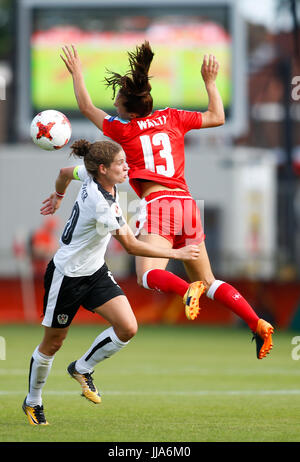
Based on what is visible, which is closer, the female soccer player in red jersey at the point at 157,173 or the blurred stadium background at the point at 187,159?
the female soccer player in red jersey at the point at 157,173

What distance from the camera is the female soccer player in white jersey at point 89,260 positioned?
21.3 feet

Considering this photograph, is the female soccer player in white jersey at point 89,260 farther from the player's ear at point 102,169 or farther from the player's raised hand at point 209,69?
the player's raised hand at point 209,69

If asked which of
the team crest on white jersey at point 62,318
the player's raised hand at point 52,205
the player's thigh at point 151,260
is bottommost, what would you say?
the team crest on white jersey at point 62,318

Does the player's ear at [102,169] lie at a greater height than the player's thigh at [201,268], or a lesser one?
greater

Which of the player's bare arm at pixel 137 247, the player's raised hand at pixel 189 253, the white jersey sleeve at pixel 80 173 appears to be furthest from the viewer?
the white jersey sleeve at pixel 80 173

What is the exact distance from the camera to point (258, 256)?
874 inches

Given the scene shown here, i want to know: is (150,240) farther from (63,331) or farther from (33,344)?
(33,344)

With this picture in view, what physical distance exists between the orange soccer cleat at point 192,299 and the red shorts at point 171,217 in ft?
1.99

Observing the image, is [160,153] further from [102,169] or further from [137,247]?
[137,247]

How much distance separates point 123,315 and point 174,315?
12665mm

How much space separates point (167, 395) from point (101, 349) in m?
1.77

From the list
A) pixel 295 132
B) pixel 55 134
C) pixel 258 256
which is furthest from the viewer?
pixel 295 132

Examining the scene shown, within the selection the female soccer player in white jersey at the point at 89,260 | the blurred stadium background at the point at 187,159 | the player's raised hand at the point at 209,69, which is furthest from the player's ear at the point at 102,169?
the blurred stadium background at the point at 187,159
